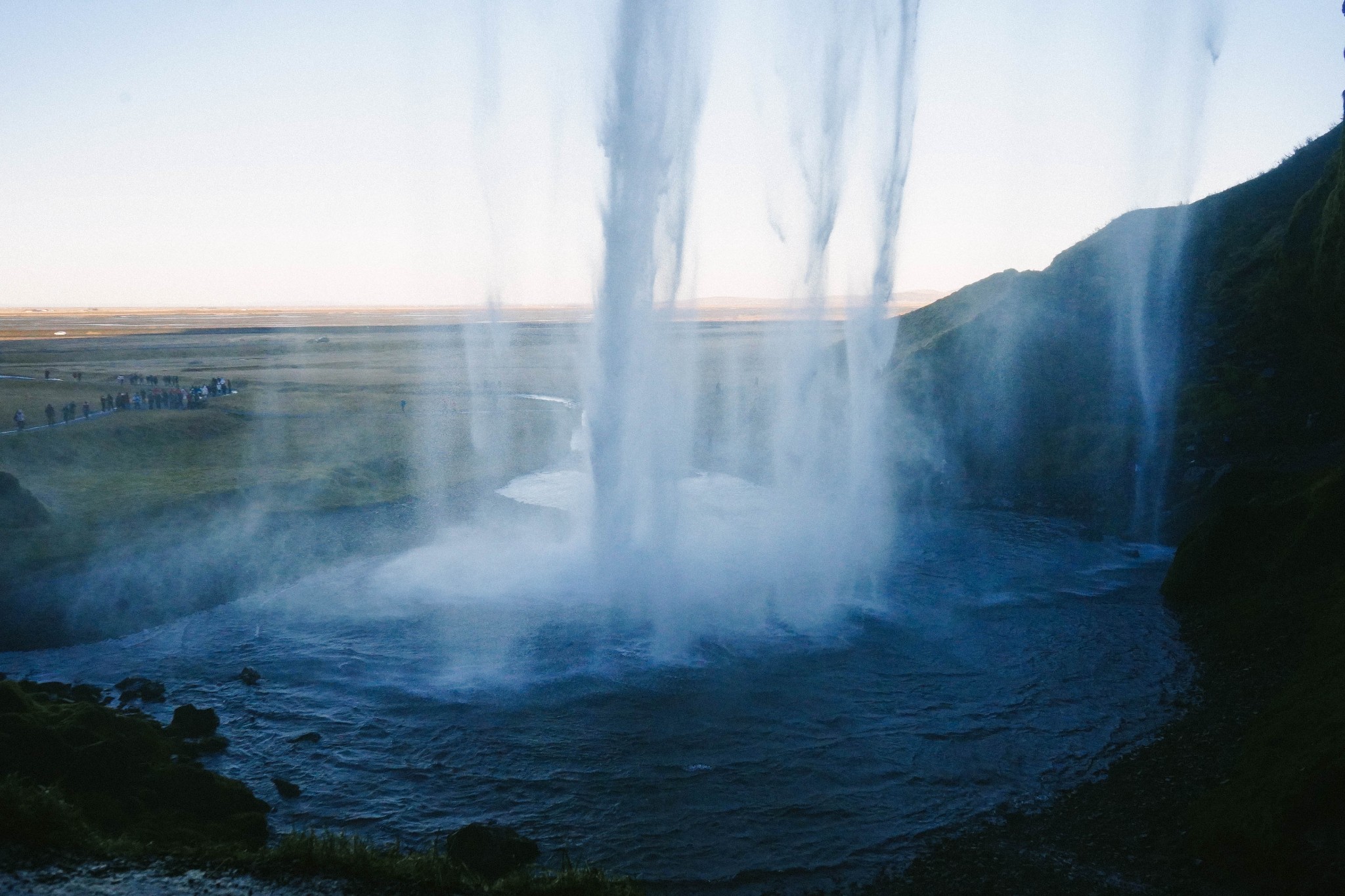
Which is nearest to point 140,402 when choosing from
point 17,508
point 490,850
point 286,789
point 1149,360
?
point 17,508

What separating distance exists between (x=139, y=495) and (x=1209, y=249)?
2109 inches

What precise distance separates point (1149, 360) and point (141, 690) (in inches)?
1734

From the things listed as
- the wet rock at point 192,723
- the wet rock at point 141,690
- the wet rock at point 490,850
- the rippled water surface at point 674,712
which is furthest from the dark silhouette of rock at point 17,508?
the wet rock at point 490,850

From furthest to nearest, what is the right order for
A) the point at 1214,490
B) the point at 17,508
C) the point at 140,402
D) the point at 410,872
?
the point at 140,402
the point at 17,508
the point at 1214,490
the point at 410,872

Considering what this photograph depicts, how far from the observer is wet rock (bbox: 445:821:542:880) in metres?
13.3

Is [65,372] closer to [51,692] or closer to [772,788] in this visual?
[51,692]

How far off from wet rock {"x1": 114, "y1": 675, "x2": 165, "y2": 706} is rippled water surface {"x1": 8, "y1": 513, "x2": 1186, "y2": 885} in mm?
413

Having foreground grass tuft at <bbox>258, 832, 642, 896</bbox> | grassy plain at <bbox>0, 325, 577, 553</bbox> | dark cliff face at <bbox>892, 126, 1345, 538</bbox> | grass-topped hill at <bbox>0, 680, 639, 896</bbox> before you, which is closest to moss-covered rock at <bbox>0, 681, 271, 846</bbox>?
grass-topped hill at <bbox>0, 680, 639, 896</bbox>

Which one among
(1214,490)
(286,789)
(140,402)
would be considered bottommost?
(286,789)

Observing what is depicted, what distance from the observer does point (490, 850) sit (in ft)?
44.3

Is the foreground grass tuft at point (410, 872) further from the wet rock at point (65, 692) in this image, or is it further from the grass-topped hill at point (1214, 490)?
the wet rock at point (65, 692)

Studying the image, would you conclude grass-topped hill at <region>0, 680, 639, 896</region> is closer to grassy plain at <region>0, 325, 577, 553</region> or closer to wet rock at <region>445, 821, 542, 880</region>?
wet rock at <region>445, 821, 542, 880</region>

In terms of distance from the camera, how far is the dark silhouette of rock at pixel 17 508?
30.7 m

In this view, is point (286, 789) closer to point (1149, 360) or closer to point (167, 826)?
point (167, 826)
